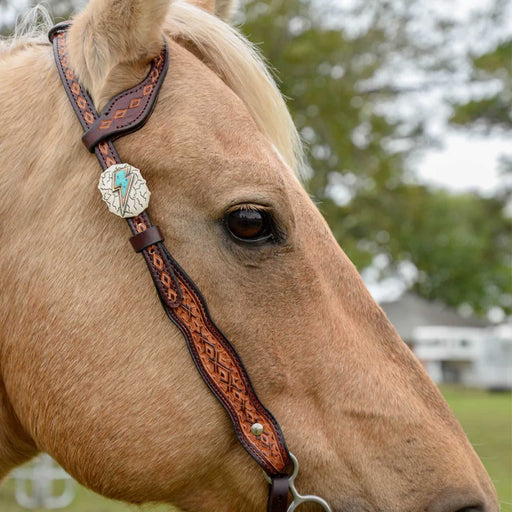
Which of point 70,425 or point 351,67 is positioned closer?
Answer: point 70,425

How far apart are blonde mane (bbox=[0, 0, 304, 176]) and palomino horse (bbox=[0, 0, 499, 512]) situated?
0.24 metres

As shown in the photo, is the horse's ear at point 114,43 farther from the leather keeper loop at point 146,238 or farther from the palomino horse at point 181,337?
the leather keeper loop at point 146,238

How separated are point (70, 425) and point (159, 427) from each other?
27 centimetres

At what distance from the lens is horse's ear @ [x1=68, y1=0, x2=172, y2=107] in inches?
79.7

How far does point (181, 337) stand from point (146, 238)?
320 millimetres

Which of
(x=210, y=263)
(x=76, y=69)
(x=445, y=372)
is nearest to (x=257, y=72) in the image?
(x=76, y=69)

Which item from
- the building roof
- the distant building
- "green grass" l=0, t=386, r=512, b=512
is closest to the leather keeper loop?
"green grass" l=0, t=386, r=512, b=512

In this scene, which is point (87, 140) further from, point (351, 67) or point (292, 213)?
point (351, 67)

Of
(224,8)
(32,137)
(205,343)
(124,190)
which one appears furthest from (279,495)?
(224,8)

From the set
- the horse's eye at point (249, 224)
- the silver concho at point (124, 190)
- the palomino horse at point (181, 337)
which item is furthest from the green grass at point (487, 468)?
the silver concho at point (124, 190)

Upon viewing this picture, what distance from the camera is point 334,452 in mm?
1904

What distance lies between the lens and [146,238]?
198 cm

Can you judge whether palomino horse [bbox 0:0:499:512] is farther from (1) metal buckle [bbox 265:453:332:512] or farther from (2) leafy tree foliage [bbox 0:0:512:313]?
(2) leafy tree foliage [bbox 0:0:512:313]

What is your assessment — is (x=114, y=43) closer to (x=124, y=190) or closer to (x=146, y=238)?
(x=124, y=190)
